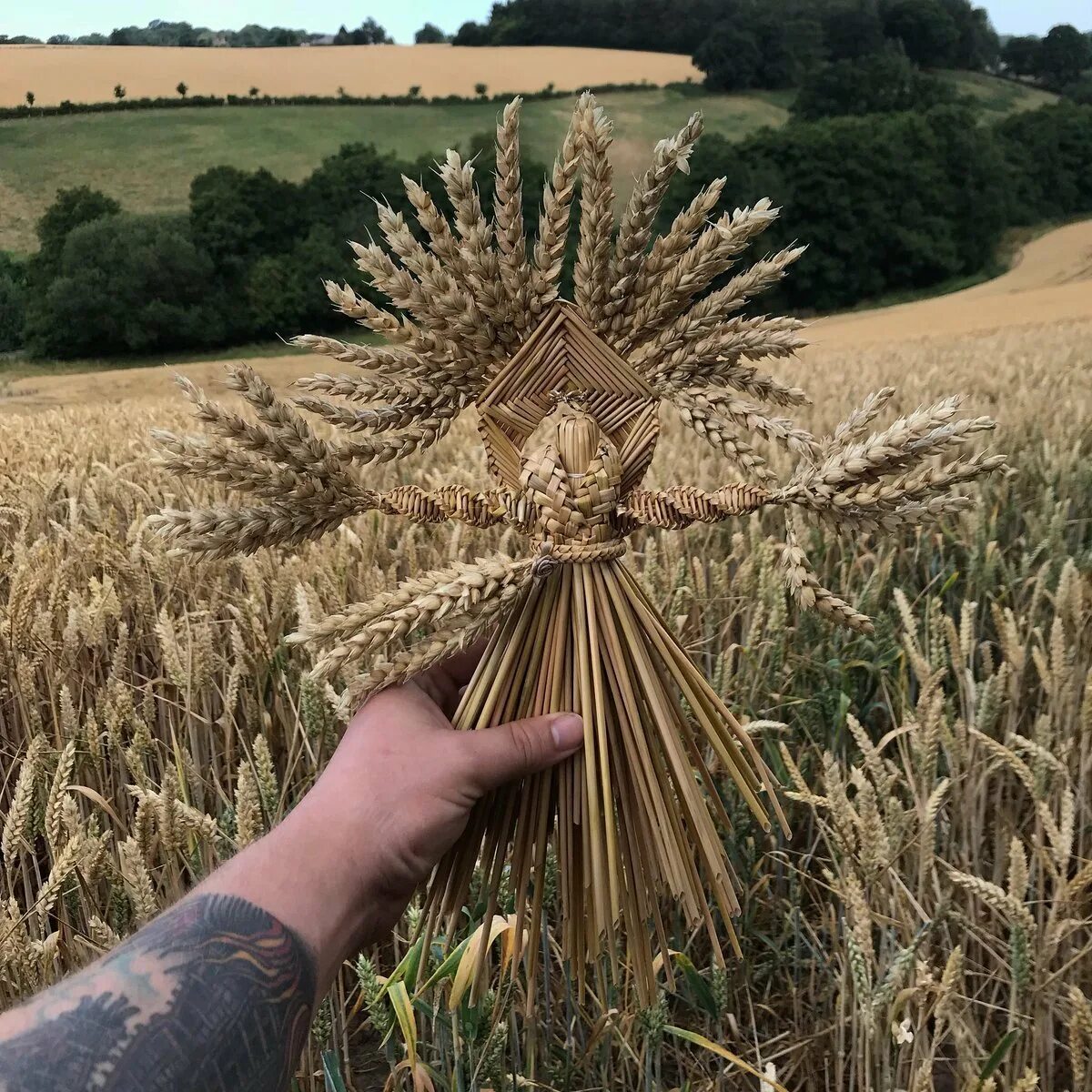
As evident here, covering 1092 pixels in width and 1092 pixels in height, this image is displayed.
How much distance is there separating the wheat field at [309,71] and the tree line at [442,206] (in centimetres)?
137

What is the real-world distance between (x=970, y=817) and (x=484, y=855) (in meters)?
0.77

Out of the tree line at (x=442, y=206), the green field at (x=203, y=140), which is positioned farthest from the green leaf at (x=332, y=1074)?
the green field at (x=203, y=140)

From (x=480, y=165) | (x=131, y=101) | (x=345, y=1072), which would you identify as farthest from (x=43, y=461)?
(x=131, y=101)

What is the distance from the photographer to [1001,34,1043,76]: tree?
74.6 feet

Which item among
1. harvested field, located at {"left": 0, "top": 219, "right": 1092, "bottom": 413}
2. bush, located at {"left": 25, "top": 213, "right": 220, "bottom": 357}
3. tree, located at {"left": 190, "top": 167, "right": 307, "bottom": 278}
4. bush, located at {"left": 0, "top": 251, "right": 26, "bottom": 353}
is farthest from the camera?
tree, located at {"left": 190, "top": 167, "right": 307, "bottom": 278}

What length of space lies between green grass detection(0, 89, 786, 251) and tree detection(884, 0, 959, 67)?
8791 millimetres

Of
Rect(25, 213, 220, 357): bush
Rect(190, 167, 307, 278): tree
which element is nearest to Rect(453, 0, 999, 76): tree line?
Rect(190, 167, 307, 278): tree

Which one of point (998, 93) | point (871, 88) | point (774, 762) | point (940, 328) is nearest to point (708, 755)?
point (774, 762)

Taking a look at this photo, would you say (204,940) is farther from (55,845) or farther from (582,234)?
(582,234)

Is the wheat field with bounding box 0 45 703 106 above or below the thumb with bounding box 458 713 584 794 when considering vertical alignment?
above

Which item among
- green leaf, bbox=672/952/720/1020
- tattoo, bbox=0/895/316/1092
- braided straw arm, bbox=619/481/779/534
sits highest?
braided straw arm, bbox=619/481/779/534

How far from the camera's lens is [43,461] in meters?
2.75

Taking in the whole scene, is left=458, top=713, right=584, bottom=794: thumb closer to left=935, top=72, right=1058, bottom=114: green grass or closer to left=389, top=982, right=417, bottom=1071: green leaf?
left=389, top=982, right=417, bottom=1071: green leaf

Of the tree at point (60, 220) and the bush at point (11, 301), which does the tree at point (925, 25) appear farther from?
the bush at point (11, 301)
